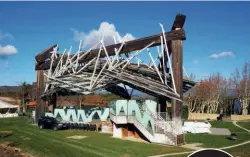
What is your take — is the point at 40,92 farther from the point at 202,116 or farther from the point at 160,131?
the point at 202,116

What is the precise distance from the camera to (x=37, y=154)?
2134 cm

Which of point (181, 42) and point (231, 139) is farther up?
point (181, 42)

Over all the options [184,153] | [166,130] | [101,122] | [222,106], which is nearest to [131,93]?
[101,122]

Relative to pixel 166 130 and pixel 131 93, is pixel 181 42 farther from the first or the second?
pixel 131 93

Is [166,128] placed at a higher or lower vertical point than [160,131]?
higher

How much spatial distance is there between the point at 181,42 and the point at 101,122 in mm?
15957

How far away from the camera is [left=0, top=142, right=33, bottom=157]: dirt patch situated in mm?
21047

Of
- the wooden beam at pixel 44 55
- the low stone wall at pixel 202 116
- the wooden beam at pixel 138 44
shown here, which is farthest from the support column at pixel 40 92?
the low stone wall at pixel 202 116

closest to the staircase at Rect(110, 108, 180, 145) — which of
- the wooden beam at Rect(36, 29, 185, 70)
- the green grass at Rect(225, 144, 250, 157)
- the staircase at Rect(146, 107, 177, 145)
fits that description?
the staircase at Rect(146, 107, 177, 145)

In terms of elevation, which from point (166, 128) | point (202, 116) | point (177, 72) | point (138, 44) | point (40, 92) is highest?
point (138, 44)

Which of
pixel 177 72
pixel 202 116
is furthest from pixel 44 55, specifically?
pixel 202 116

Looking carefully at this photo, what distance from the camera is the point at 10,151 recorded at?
890 inches

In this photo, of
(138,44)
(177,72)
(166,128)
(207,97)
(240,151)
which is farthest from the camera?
(207,97)

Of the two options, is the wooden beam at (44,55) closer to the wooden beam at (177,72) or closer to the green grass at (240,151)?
the wooden beam at (177,72)
